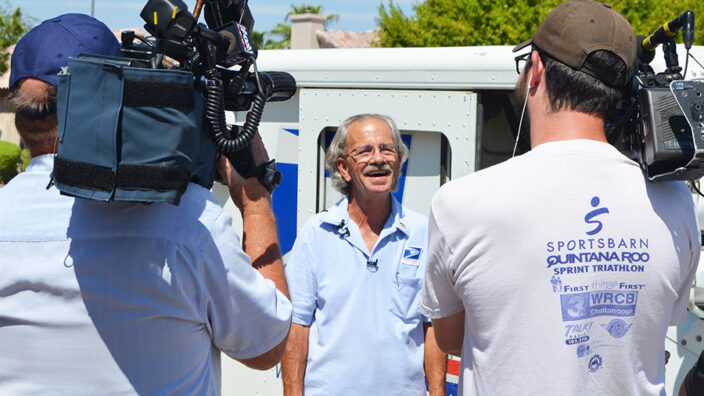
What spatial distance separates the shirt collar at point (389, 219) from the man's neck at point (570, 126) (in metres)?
1.38

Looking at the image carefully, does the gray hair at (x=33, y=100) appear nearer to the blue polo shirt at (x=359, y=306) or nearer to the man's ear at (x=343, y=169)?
the blue polo shirt at (x=359, y=306)

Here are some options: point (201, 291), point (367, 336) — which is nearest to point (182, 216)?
point (201, 291)

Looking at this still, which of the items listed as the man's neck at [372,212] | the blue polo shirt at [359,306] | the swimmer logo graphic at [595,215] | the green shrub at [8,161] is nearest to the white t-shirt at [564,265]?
the swimmer logo graphic at [595,215]

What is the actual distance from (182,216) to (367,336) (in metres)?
1.47

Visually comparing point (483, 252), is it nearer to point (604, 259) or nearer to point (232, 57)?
point (604, 259)

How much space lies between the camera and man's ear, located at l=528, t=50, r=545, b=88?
1.90m

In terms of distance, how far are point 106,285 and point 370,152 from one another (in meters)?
1.81

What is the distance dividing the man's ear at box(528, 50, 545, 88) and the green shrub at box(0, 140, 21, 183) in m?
19.9

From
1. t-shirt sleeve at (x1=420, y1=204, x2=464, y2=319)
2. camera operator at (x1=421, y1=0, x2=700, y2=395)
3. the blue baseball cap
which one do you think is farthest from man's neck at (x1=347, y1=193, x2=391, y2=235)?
the blue baseball cap

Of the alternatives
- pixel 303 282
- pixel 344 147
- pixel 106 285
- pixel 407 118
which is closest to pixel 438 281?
pixel 106 285

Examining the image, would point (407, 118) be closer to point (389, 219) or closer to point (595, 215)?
point (389, 219)

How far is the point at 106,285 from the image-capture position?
1.66m

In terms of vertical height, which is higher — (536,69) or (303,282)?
(536,69)

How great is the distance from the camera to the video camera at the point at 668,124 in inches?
69.6
